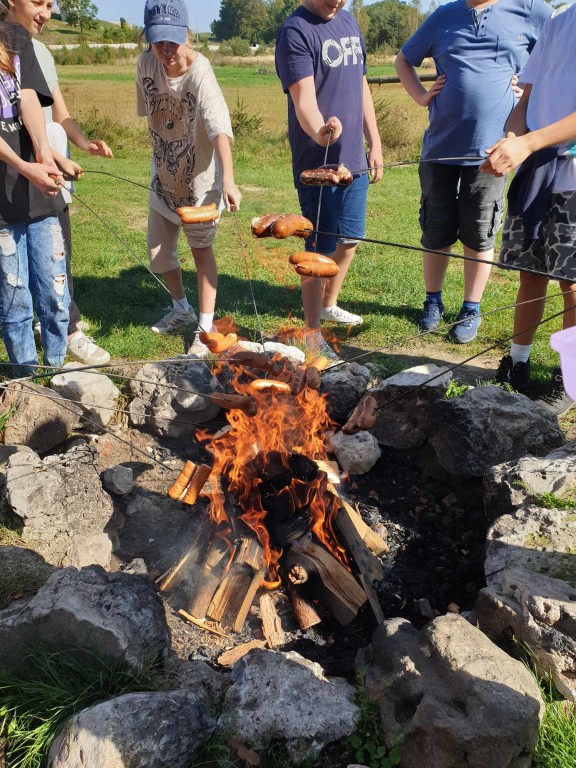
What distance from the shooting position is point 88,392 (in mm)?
3553

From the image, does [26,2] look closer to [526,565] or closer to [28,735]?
[28,735]

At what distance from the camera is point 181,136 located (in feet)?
13.5

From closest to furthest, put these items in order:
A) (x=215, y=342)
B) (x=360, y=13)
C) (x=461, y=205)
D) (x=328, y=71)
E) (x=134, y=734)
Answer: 1. (x=134, y=734)
2. (x=215, y=342)
3. (x=328, y=71)
4. (x=461, y=205)
5. (x=360, y=13)

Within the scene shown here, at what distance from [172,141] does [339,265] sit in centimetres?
158

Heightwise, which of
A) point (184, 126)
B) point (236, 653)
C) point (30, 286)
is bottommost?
point (236, 653)

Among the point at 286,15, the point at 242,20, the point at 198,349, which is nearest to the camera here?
the point at 198,349

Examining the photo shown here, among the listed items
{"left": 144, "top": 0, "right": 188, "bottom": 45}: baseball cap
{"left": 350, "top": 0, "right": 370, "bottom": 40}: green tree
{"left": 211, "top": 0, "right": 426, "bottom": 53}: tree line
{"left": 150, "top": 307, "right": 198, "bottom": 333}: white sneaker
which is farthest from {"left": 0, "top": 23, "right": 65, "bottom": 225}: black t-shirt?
{"left": 211, "top": 0, "right": 426, "bottom": 53}: tree line

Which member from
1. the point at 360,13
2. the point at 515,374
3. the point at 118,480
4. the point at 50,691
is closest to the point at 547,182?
the point at 515,374

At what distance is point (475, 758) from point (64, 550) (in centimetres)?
192

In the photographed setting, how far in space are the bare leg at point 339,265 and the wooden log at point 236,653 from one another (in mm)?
3029

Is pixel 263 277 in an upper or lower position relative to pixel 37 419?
lower

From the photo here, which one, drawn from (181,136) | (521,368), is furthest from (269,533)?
(181,136)

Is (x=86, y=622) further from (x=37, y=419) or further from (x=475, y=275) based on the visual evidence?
(x=475, y=275)

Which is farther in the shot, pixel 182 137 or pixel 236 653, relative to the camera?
pixel 182 137
